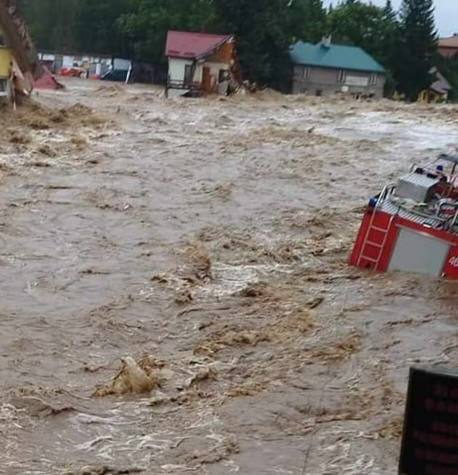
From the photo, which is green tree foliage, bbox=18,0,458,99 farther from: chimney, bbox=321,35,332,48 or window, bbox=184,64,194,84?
window, bbox=184,64,194,84

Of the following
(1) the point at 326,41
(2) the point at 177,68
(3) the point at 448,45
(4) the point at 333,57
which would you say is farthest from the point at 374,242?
(3) the point at 448,45

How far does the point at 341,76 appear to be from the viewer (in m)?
65.4

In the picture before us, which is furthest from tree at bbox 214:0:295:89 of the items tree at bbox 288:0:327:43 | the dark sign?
the dark sign

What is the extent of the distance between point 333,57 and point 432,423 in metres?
62.7

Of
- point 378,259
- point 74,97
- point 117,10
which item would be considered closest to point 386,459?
point 378,259

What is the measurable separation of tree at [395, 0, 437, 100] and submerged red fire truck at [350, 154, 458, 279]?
51073mm

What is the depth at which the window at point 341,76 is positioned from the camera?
6465cm

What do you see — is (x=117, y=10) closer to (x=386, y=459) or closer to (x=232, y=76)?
(x=232, y=76)

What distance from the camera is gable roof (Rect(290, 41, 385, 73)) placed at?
6312 centimetres

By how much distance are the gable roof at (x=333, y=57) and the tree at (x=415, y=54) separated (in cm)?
170

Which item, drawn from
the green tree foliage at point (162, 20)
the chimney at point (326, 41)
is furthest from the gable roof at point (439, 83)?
the green tree foliage at point (162, 20)

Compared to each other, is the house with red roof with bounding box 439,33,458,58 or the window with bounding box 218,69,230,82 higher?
the house with red roof with bounding box 439,33,458,58

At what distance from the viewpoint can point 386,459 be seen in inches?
295

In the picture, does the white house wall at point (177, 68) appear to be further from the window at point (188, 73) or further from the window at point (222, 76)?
the window at point (222, 76)
